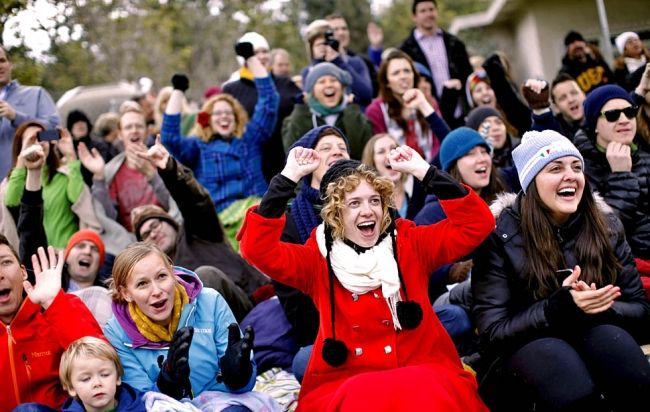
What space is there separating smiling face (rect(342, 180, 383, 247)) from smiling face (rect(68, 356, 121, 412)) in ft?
5.01

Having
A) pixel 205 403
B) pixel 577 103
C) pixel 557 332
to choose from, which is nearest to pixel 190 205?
pixel 205 403

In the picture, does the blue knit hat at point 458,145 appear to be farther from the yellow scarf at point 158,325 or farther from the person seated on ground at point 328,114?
the yellow scarf at point 158,325

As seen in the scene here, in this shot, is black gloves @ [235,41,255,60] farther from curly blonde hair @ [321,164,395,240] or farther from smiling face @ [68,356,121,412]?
smiling face @ [68,356,121,412]

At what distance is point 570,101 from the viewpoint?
7965 millimetres

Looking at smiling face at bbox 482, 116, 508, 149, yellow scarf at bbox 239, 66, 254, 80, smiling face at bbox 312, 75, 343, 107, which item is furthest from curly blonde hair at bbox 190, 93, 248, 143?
smiling face at bbox 482, 116, 508, 149

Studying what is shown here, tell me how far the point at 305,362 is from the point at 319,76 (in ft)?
11.2

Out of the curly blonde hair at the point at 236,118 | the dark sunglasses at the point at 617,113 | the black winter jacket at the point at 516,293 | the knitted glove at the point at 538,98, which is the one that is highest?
the curly blonde hair at the point at 236,118

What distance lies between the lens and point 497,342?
457 centimetres

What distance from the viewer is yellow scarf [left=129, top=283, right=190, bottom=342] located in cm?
476

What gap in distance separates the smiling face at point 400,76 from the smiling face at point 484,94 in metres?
1.12

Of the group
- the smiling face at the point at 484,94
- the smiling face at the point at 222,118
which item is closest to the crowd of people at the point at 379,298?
the smiling face at the point at 222,118

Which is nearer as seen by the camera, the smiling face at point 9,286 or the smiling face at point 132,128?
the smiling face at point 9,286

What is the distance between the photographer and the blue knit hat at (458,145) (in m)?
6.19

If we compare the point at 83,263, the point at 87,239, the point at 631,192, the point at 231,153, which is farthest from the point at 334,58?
the point at 631,192
